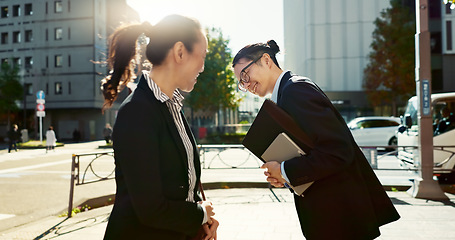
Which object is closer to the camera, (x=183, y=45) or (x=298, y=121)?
(x=183, y=45)

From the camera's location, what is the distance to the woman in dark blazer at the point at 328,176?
5.87 ft

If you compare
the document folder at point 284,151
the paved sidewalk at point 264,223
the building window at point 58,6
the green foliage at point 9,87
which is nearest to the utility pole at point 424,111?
the paved sidewalk at point 264,223

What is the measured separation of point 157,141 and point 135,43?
0.55 metres

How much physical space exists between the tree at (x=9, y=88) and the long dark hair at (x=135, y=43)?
43594mm

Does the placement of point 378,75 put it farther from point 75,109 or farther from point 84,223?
point 75,109

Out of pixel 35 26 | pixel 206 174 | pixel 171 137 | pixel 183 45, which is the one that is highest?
pixel 35 26

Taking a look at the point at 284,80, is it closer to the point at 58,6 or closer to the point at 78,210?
the point at 78,210

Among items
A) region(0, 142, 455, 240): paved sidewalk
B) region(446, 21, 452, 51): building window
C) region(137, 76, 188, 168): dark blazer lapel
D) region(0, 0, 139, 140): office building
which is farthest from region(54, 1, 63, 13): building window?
region(137, 76, 188, 168): dark blazer lapel

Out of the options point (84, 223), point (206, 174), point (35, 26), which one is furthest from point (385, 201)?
point (35, 26)

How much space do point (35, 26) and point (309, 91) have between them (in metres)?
49.3

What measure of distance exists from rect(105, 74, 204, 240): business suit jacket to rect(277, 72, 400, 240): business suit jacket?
63 cm

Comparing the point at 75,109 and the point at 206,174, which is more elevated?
the point at 75,109

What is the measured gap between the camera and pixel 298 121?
6.10 feet

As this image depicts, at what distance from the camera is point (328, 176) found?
1.89m
